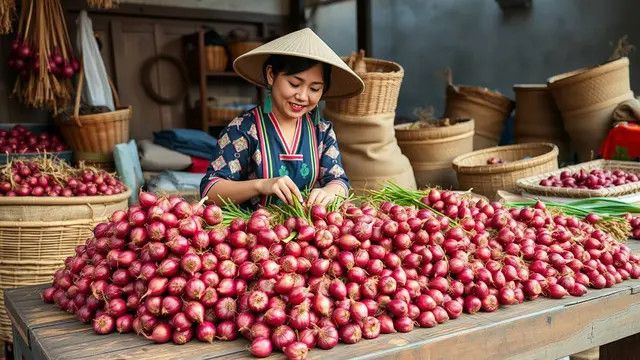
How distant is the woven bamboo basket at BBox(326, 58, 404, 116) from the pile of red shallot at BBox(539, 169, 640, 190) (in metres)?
1.08

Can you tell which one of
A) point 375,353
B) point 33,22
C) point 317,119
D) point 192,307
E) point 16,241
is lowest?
point 16,241

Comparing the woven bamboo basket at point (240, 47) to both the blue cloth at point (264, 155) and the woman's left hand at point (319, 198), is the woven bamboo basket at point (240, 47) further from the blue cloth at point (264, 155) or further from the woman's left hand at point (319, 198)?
the woman's left hand at point (319, 198)

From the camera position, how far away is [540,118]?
4.49 meters

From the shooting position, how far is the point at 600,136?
13.3 ft

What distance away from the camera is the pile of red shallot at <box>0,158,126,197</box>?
288 cm

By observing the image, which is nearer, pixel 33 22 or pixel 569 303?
pixel 569 303

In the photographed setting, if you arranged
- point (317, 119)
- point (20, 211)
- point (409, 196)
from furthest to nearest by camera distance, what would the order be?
point (20, 211) → point (317, 119) → point (409, 196)

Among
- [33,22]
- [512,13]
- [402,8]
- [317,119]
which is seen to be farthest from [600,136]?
[33,22]

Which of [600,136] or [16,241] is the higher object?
[600,136]

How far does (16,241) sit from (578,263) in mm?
2506

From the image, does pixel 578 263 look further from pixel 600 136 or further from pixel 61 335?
pixel 600 136

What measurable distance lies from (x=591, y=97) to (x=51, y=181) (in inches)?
141

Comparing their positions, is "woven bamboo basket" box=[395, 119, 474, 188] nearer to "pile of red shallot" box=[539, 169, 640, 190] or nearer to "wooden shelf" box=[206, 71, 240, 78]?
"pile of red shallot" box=[539, 169, 640, 190]

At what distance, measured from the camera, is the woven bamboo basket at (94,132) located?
4098 mm
